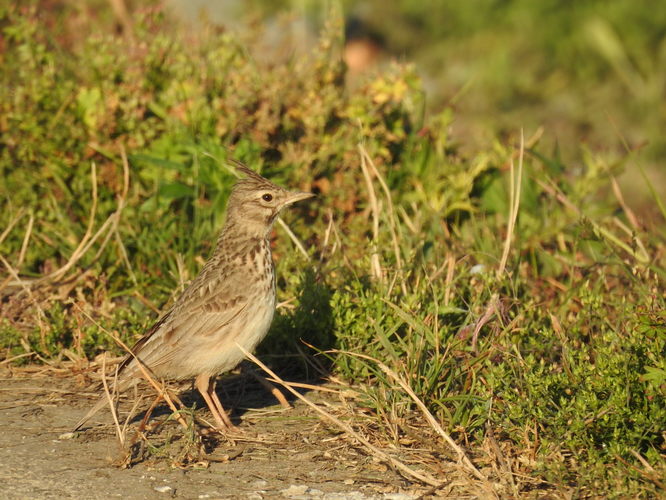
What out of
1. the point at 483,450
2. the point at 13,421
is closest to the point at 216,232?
the point at 13,421

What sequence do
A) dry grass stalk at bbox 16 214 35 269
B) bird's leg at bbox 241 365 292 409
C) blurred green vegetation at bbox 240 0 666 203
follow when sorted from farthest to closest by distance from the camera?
blurred green vegetation at bbox 240 0 666 203, dry grass stalk at bbox 16 214 35 269, bird's leg at bbox 241 365 292 409

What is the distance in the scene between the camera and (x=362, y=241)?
20.4 feet

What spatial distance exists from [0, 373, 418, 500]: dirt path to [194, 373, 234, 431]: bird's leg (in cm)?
11

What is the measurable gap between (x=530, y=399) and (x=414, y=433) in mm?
596

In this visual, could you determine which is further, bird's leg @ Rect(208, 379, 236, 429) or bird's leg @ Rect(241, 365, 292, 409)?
bird's leg @ Rect(241, 365, 292, 409)

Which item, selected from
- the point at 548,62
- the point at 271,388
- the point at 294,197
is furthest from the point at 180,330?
the point at 548,62

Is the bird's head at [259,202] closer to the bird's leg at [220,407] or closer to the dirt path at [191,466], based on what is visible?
the bird's leg at [220,407]

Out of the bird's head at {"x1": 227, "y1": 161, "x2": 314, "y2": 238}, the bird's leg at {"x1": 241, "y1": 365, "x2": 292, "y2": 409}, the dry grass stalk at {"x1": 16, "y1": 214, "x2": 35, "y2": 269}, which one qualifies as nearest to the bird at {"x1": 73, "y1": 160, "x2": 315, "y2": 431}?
the bird's head at {"x1": 227, "y1": 161, "x2": 314, "y2": 238}

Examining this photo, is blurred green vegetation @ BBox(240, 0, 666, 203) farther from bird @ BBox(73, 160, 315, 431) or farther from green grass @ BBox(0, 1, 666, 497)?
bird @ BBox(73, 160, 315, 431)

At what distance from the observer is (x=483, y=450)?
4.30 m

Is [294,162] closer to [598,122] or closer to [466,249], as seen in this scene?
[466,249]

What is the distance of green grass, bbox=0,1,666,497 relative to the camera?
4238 mm

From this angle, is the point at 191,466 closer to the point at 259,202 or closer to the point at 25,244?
the point at 259,202

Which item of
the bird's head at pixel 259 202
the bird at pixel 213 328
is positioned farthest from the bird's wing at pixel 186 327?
the bird's head at pixel 259 202
